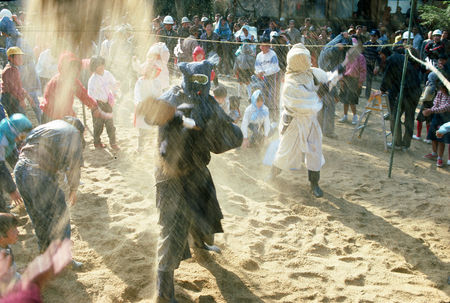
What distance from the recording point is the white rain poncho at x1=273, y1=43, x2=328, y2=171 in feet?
16.9

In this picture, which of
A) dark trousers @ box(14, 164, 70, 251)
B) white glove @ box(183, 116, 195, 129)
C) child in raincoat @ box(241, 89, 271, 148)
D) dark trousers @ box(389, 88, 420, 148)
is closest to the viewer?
white glove @ box(183, 116, 195, 129)

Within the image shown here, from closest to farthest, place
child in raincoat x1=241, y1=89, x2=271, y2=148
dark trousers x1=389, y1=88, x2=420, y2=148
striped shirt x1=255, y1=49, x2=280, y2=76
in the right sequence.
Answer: child in raincoat x1=241, y1=89, x2=271, y2=148, dark trousers x1=389, y1=88, x2=420, y2=148, striped shirt x1=255, y1=49, x2=280, y2=76

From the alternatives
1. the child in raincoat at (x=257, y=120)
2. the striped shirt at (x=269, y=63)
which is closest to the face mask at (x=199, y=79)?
the child in raincoat at (x=257, y=120)

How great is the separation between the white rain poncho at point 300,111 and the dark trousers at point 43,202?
2.96 meters

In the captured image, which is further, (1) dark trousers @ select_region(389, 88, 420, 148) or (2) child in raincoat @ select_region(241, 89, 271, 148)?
(1) dark trousers @ select_region(389, 88, 420, 148)

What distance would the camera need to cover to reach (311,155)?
539cm

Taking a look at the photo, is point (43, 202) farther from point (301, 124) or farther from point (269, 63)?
point (269, 63)

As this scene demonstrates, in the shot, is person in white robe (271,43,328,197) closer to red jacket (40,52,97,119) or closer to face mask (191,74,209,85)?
face mask (191,74,209,85)

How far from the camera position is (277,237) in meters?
4.49

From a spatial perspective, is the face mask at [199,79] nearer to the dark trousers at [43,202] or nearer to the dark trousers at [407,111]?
the dark trousers at [43,202]

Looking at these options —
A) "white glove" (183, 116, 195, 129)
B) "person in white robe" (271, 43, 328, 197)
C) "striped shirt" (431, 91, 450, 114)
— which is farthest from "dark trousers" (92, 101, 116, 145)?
"striped shirt" (431, 91, 450, 114)

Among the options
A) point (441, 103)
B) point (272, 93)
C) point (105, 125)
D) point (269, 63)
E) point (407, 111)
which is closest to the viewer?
point (441, 103)

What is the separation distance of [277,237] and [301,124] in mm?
1564

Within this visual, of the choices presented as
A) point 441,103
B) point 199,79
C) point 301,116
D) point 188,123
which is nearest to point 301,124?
point 301,116
